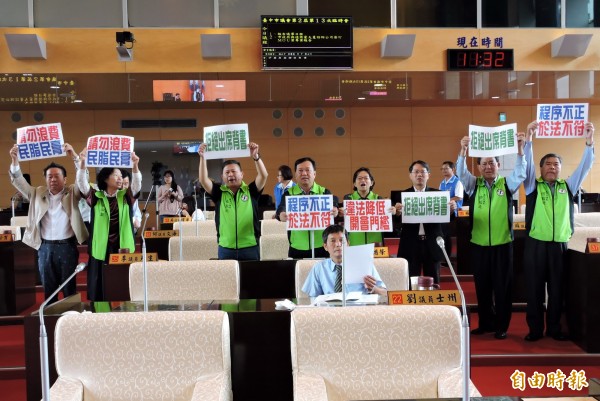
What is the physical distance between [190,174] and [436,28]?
523cm

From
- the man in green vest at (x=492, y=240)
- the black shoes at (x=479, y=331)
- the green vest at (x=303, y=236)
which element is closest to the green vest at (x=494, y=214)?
the man in green vest at (x=492, y=240)

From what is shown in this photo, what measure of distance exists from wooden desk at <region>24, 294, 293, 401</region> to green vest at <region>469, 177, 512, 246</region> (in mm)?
2255

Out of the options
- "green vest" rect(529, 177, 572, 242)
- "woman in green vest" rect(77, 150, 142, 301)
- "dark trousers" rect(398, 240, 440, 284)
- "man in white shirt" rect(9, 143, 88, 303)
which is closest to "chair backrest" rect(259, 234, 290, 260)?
"dark trousers" rect(398, 240, 440, 284)

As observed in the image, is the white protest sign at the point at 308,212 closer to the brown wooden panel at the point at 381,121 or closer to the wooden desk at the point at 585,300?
the wooden desk at the point at 585,300

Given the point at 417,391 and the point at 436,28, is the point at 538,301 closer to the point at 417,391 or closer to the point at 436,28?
the point at 417,391

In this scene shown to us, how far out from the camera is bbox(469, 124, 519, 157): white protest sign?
14.6 feet

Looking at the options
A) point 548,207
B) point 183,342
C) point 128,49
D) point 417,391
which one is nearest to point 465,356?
point 417,391

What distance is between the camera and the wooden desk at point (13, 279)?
18.5 ft

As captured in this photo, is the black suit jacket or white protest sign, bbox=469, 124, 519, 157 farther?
the black suit jacket

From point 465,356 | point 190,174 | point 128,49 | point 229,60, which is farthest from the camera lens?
point 190,174

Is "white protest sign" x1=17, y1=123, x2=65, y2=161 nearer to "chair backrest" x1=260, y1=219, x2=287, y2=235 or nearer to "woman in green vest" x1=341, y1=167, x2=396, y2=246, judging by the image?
"chair backrest" x1=260, y1=219, x2=287, y2=235

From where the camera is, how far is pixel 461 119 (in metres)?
11.8

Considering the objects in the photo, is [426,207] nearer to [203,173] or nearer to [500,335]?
[500,335]

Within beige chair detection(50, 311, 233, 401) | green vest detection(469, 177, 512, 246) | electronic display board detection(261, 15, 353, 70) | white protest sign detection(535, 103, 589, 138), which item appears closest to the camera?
beige chair detection(50, 311, 233, 401)
